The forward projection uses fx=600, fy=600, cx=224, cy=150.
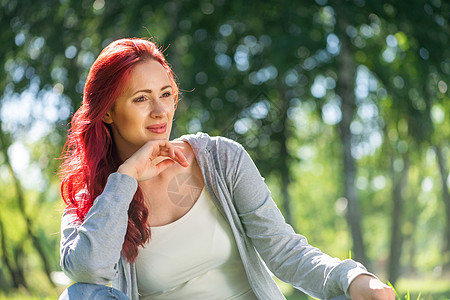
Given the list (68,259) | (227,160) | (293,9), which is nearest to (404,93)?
(293,9)

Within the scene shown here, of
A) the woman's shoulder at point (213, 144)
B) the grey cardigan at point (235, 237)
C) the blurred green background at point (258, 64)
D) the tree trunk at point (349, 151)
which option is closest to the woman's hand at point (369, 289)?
the grey cardigan at point (235, 237)

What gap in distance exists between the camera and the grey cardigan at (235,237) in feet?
7.10

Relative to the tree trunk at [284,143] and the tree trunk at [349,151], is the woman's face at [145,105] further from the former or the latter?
the tree trunk at [284,143]

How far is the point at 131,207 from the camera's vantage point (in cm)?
251

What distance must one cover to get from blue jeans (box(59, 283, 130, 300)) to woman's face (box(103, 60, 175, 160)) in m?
0.67

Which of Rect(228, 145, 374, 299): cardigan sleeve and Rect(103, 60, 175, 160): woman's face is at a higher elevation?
Rect(103, 60, 175, 160): woman's face

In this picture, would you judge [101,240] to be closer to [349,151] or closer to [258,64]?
[258,64]

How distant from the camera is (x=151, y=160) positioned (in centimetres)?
249

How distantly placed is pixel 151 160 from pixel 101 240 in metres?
0.44

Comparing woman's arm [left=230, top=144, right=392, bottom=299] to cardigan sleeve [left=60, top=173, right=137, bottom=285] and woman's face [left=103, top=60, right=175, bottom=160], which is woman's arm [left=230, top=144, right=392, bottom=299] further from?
cardigan sleeve [left=60, top=173, right=137, bottom=285]

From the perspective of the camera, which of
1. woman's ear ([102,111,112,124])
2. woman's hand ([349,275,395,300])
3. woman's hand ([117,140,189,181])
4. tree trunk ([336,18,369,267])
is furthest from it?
tree trunk ([336,18,369,267])

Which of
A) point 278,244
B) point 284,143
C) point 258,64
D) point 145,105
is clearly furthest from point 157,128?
point 284,143

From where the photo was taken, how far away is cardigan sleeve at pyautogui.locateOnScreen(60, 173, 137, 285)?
85.0 inches

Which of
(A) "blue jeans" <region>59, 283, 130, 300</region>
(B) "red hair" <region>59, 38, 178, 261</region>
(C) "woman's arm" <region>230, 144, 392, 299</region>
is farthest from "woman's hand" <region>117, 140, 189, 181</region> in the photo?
(A) "blue jeans" <region>59, 283, 130, 300</region>
